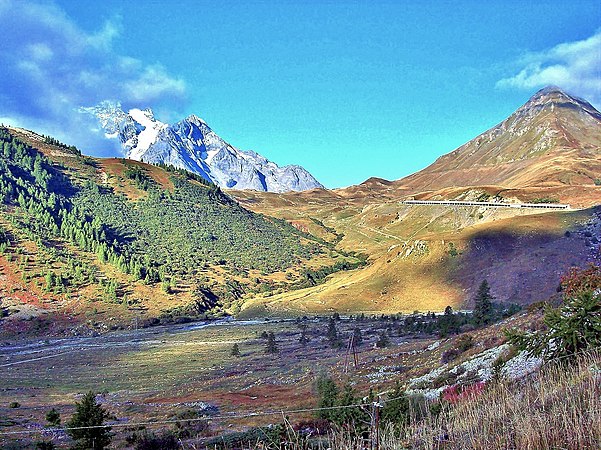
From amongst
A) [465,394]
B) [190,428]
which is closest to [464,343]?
[465,394]

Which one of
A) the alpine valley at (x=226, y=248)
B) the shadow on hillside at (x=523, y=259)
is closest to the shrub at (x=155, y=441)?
the shadow on hillside at (x=523, y=259)

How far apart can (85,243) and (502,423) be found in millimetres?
101270

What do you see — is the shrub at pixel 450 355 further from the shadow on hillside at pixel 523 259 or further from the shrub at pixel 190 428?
the shadow on hillside at pixel 523 259

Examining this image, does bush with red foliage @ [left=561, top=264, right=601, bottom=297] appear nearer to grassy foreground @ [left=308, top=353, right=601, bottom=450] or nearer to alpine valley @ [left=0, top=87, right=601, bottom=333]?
grassy foreground @ [left=308, top=353, right=601, bottom=450]

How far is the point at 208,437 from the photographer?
20.4 m

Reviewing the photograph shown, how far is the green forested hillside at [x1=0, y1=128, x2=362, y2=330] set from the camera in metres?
84.4

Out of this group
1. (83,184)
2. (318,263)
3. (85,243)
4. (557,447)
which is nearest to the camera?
(557,447)

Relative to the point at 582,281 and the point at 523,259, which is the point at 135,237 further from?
the point at 582,281

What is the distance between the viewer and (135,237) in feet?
358

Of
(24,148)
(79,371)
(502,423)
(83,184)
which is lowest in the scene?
(79,371)

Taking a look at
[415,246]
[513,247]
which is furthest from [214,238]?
[513,247]

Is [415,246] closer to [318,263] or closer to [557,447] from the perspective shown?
[318,263]

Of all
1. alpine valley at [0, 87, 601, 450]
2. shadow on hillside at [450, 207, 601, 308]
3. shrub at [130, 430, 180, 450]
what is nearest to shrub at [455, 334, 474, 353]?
alpine valley at [0, 87, 601, 450]

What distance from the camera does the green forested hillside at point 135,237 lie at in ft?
277
